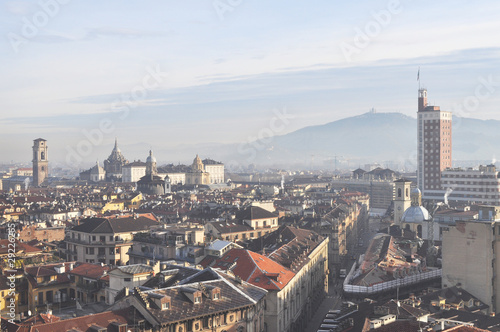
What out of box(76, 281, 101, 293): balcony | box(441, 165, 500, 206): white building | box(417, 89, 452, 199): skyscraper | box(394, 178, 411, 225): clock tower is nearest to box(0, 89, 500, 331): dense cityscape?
box(76, 281, 101, 293): balcony

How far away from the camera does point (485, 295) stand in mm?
53094

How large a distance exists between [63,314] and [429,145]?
12760cm

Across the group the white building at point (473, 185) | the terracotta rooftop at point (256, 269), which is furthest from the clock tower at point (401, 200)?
the terracotta rooftop at point (256, 269)

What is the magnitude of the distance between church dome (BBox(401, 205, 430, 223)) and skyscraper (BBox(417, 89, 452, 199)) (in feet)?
182

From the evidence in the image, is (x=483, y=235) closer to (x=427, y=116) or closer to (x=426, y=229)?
(x=426, y=229)

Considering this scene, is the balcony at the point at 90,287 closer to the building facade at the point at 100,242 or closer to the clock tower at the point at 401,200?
the building facade at the point at 100,242

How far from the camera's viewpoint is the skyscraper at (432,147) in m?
156

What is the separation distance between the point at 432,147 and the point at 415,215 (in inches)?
2406

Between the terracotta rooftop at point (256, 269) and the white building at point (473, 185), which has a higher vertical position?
the white building at point (473, 185)

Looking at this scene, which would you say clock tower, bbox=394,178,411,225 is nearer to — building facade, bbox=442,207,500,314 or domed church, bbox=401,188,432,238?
domed church, bbox=401,188,432,238

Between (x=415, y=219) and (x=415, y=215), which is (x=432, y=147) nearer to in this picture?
(x=415, y=215)

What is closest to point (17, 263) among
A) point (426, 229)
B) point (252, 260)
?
point (252, 260)

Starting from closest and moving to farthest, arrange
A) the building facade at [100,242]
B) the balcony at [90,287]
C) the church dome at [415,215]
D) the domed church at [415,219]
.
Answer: the balcony at [90,287] < the building facade at [100,242] < the domed church at [415,219] < the church dome at [415,215]

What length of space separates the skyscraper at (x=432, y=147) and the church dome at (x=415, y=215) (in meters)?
55.6
